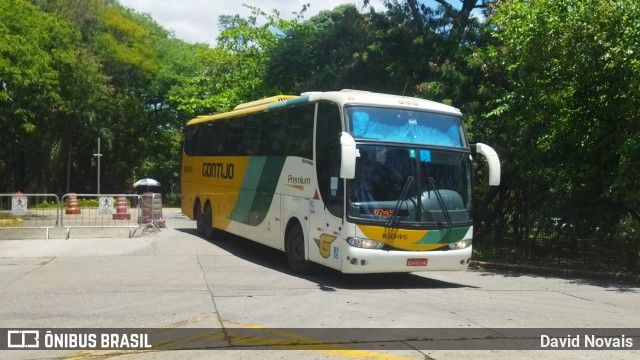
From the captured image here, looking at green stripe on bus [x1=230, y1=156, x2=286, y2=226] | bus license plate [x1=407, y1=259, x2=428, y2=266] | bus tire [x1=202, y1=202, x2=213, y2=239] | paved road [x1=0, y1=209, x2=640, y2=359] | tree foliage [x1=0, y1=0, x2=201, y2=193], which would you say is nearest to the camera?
paved road [x1=0, y1=209, x2=640, y2=359]

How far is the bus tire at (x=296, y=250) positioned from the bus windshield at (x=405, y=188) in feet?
7.58

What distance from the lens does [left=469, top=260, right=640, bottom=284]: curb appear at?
14905 mm

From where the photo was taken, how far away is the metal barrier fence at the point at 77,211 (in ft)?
65.4

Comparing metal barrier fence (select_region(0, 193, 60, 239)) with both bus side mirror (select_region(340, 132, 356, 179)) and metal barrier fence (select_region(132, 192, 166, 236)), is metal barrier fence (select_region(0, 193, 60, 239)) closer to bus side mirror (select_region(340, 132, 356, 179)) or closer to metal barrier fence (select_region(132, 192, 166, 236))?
metal barrier fence (select_region(132, 192, 166, 236))

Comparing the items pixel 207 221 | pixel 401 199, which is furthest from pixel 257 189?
pixel 401 199

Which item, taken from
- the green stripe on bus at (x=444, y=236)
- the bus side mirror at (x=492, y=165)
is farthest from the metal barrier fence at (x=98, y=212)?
the bus side mirror at (x=492, y=165)

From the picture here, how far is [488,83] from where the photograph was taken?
20609mm

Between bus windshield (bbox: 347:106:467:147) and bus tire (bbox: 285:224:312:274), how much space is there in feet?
9.17

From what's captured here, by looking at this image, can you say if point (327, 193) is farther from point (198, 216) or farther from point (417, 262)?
point (198, 216)

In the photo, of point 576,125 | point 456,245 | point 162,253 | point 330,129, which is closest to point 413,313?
point 456,245

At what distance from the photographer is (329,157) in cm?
1298

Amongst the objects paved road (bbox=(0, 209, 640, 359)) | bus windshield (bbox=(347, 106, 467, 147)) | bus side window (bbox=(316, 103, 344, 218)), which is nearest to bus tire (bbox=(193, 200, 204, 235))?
paved road (bbox=(0, 209, 640, 359))

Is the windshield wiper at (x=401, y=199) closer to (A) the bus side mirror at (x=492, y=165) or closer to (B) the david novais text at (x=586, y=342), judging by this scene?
(A) the bus side mirror at (x=492, y=165)

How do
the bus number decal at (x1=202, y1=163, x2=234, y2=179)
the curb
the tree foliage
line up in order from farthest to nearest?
the tree foliage → the bus number decal at (x1=202, y1=163, x2=234, y2=179) → the curb
